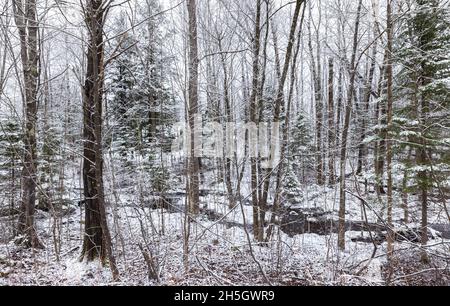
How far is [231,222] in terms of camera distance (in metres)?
9.70

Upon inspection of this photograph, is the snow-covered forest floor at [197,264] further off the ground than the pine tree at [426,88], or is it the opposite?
the pine tree at [426,88]

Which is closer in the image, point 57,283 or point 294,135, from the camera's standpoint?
point 57,283

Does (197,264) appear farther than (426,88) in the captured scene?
No

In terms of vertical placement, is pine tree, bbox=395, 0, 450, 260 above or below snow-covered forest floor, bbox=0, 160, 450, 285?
above

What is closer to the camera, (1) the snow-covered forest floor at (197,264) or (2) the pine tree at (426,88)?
(1) the snow-covered forest floor at (197,264)

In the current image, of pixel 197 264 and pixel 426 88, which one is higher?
pixel 426 88

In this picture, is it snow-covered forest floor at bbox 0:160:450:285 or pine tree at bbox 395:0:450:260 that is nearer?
snow-covered forest floor at bbox 0:160:450:285
